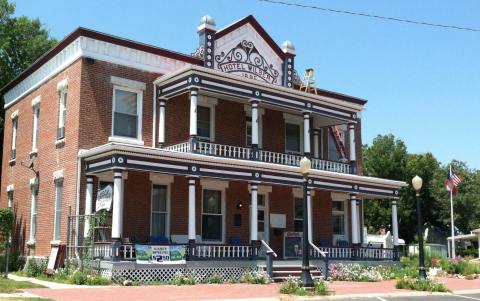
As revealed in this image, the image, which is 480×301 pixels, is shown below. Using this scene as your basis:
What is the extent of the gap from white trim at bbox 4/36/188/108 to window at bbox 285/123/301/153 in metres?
6.76

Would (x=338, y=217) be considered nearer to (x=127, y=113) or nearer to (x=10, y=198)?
(x=127, y=113)

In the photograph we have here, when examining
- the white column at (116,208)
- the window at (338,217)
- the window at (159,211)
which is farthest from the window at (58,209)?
the window at (338,217)

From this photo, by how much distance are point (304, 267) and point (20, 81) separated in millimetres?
18396

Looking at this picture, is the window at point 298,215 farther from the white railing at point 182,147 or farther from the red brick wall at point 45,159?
the red brick wall at point 45,159

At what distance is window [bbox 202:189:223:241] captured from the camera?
24.9 meters

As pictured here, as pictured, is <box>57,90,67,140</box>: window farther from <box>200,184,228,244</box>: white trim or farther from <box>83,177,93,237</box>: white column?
<box>200,184,228,244</box>: white trim

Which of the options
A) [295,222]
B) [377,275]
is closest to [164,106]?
[295,222]

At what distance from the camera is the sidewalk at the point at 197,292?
50.7ft

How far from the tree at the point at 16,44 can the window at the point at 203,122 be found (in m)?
16.0

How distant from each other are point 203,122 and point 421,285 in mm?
11230

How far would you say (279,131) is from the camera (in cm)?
2858

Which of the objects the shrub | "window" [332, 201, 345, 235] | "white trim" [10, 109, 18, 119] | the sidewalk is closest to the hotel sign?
"window" [332, 201, 345, 235]

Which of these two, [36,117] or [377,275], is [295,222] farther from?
[36,117]

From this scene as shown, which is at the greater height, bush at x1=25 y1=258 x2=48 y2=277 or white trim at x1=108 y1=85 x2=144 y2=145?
white trim at x1=108 y1=85 x2=144 y2=145
